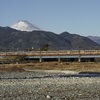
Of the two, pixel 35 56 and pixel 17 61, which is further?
pixel 35 56

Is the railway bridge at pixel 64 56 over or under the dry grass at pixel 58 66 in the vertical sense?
over

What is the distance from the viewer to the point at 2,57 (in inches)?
3925

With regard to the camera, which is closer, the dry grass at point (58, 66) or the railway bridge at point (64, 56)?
the dry grass at point (58, 66)

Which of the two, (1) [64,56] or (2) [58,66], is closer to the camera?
(2) [58,66]

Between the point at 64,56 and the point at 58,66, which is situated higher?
the point at 64,56

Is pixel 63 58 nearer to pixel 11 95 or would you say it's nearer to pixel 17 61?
pixel 17 61

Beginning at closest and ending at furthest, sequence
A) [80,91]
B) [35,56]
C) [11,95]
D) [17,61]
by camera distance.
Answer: [11,95] < [80,91] < [17,61] < [35,56]

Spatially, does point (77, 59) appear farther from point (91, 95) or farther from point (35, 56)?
point (91, 95)

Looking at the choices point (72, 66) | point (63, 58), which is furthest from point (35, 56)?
point (72, 66)

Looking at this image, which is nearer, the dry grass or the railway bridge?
the dry grass

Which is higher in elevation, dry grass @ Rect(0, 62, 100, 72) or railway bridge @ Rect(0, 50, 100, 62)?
railway bridge @ Rect(0, 50, 100, 62)

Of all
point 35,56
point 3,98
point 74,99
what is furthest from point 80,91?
point 35,56

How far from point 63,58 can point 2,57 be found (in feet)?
46.8

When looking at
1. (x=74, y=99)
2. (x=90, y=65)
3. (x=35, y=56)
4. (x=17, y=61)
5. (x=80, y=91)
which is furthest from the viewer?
(x=35, y=56)
